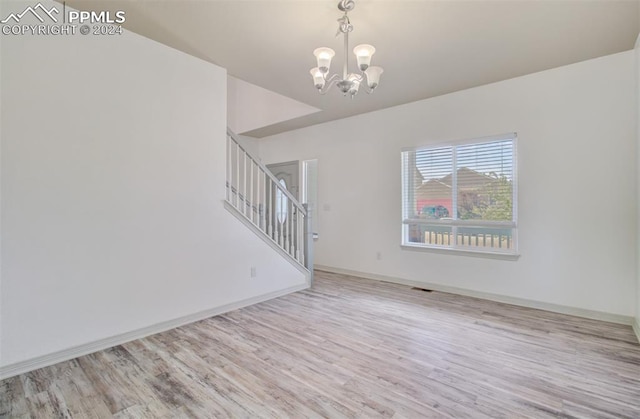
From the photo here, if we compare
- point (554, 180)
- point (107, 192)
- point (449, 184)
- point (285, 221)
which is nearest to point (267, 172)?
point (285, 221)

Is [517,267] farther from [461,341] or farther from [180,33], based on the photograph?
[180,33]

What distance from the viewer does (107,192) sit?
8.20 feet

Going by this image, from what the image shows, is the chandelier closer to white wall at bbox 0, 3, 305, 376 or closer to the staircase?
white wall at bbox 0, 3, 305, 376

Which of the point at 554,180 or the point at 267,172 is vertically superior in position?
the point at 267,172

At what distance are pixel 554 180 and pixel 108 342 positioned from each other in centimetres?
456

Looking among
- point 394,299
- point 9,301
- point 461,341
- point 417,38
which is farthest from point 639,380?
point 9,301

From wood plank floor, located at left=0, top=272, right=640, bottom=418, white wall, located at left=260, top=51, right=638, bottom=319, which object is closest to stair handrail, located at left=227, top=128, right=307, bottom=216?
white wall, located at left=260, top=51, right=638, bottom=319

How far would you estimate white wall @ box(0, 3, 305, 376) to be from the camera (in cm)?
211

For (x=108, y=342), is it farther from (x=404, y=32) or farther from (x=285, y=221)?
(x=404, y=32)

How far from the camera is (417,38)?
2668 millimetres

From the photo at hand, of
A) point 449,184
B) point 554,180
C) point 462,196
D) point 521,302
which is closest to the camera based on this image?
point 554,180

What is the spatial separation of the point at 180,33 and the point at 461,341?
3.63m

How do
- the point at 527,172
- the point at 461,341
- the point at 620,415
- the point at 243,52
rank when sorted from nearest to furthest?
the point at 620,415, the point at 461,341, the point at 243,52, the point at 527,172

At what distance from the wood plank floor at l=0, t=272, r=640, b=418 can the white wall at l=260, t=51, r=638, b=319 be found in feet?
1.56
